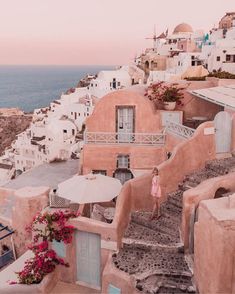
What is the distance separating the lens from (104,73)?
71000mm

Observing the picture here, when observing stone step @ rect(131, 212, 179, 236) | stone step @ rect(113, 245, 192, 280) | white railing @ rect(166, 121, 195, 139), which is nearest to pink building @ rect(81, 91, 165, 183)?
white railing @ rect(166, 121, 195, 139)

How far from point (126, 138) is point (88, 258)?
795 cm

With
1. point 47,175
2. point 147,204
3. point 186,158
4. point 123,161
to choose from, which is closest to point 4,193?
point 47,175

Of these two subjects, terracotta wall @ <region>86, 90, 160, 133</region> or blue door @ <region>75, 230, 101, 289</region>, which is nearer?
blue door @ <region>75, 230, 101, 289</region>

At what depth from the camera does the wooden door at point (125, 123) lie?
18.6 metres

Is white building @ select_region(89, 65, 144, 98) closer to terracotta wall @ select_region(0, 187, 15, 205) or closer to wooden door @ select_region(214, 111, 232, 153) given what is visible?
terracotta wall @ select_region(0, 187, 15, 205)

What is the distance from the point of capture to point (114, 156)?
18.3m

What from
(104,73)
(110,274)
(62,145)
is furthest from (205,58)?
(110,274)

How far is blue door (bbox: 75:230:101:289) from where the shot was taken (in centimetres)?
1183

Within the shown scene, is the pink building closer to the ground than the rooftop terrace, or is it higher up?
higher up

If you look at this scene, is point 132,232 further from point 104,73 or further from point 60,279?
point 104,73

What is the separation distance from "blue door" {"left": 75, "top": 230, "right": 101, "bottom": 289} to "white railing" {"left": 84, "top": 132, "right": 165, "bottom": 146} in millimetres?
7089

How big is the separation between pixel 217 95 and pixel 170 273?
31.6 ft

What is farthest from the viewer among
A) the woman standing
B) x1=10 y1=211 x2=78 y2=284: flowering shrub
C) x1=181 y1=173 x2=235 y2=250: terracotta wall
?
the woman standing
